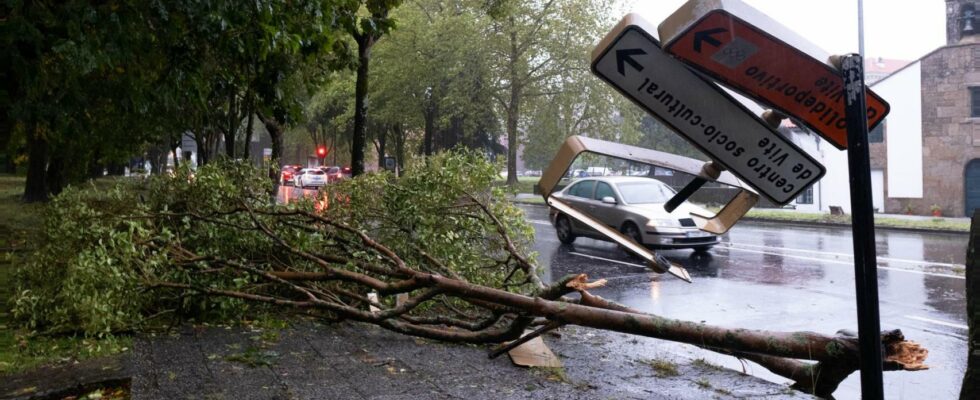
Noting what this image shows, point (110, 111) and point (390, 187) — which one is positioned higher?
point (110, 111)

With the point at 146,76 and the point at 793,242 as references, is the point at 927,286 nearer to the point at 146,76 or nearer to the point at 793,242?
the point at 793,242

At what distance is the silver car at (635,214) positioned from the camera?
14.0m

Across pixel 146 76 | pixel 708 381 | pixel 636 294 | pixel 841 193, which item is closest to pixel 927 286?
pixel 636 294

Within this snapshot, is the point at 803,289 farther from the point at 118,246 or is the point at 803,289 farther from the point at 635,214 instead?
the point at 118,246

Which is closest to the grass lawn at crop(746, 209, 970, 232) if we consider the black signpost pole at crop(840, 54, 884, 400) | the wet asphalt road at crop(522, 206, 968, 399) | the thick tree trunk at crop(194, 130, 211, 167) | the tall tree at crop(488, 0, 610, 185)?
the wet asphalt road at crop(522, 206, 968, 399)

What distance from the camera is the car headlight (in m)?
14.1

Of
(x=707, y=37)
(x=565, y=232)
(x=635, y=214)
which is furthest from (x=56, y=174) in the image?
(x=707, y=37)

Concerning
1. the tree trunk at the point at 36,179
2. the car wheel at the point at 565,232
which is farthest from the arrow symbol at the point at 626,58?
the tree trunk at the point at 36,179

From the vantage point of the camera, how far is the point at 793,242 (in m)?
16.9

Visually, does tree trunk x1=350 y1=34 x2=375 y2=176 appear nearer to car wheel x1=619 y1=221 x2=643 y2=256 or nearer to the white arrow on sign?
car wheel x1=619 y1=221 x2=643 y2=256

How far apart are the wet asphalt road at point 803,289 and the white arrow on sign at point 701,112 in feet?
13.2

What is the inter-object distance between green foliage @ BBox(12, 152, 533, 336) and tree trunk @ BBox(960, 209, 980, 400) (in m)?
4.34

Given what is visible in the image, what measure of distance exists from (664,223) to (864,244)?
40.6ft

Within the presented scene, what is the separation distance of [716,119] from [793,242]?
16276 mm
